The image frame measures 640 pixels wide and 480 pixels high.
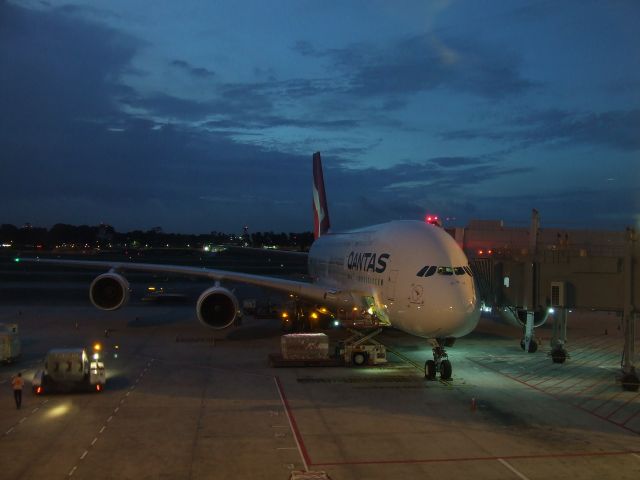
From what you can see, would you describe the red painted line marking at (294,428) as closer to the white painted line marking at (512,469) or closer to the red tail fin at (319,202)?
the white painted line marking at (512,469)

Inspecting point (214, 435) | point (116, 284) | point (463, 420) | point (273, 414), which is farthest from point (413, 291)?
point (116, 284)

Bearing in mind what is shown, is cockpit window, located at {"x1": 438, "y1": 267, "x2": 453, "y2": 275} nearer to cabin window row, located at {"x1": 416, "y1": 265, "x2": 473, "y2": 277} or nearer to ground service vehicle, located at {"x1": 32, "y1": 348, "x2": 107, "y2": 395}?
cabin window row, located at {"x1": 416, "y1": 265, "x2": 473, "y2": 277}

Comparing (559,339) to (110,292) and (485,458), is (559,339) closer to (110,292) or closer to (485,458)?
(485,458)

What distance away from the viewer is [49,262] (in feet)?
94.2

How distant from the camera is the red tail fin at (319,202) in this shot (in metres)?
41.5

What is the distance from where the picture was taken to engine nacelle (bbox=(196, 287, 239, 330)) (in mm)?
24969

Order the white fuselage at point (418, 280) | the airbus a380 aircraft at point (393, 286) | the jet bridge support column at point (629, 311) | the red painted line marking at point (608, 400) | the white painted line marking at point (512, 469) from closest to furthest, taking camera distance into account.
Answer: the white painted line marking at point (512, 469)
the red painted line marking at point (608, 400)
the white fuselage at point (418, 280)
the airbus a380 aircraft at point (393, 286)
the jet bridge support column at point (629, 311)

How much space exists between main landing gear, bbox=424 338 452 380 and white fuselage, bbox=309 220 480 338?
103 cm

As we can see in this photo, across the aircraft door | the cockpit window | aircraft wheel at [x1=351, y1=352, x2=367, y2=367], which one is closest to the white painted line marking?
the cockpit window

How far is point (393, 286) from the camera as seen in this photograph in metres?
19.5

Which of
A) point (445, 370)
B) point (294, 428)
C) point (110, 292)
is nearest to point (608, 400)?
point (445, 370)

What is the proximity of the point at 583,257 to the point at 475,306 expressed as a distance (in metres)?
5.15

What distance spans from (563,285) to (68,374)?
15703mm

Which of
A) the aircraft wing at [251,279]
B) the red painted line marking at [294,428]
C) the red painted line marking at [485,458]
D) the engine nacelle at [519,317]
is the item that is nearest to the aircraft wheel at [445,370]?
the red painted line marking at [294,428]
